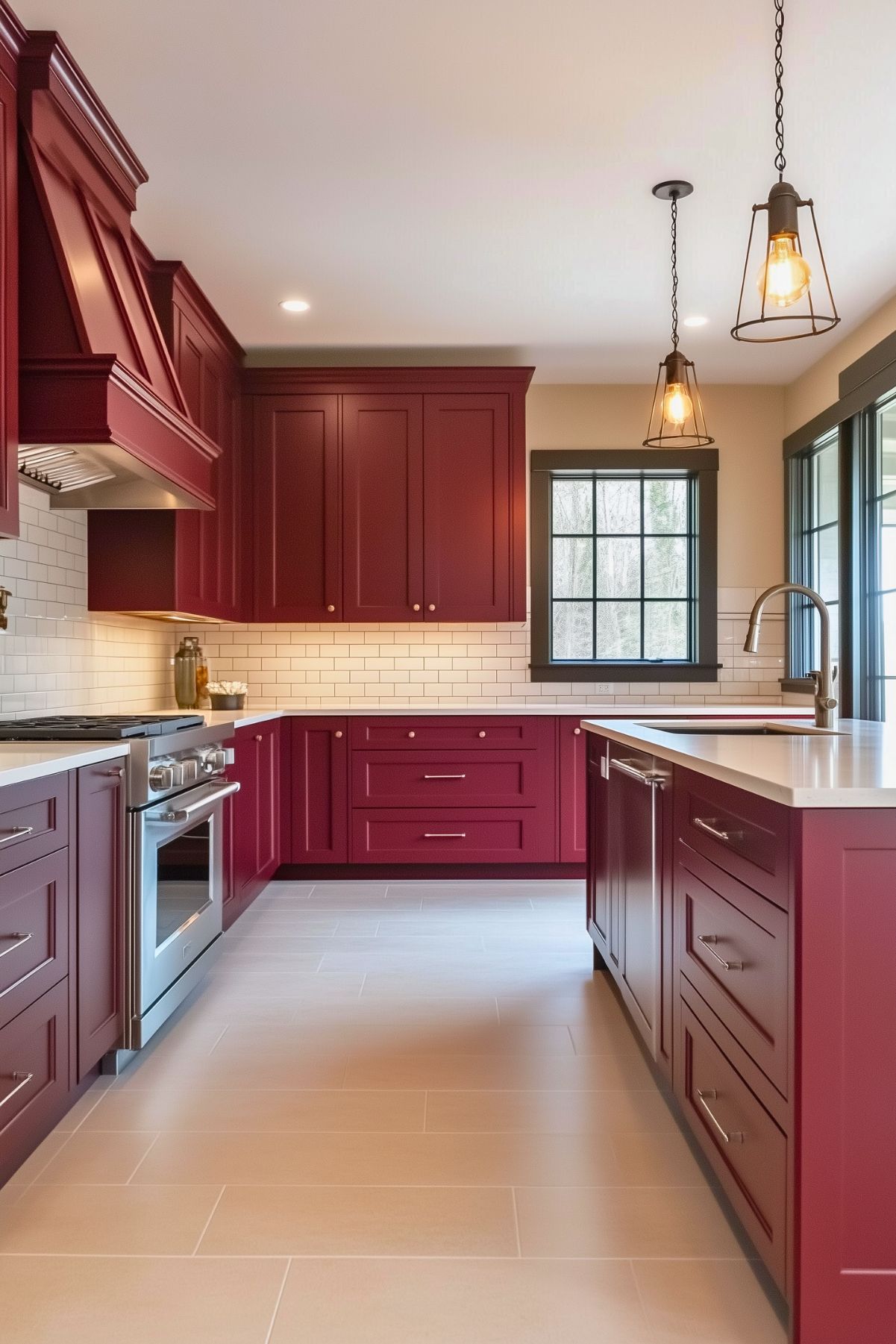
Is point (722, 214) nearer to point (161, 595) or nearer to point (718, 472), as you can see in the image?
point (718, 472)

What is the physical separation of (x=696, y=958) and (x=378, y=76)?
2476mm

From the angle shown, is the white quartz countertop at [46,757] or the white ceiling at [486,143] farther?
the white ceiling at [486,143]

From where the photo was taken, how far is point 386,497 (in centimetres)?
509

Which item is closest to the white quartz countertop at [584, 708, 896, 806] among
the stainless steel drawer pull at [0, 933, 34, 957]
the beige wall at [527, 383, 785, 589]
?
the stainless steel drawer pull at [0, 933, 34, 957]

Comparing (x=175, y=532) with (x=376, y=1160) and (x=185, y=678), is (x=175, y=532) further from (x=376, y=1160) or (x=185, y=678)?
(x=376, y=1160)

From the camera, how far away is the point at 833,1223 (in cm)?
143

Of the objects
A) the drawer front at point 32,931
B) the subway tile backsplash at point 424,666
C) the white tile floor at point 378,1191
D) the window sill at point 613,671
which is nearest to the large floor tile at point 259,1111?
the white tile floor at point 378,1191

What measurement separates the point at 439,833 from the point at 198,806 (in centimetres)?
197

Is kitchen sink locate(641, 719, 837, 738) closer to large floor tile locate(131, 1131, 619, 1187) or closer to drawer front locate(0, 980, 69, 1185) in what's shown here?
large floor tile locate(131, 1131, 619, 1187)

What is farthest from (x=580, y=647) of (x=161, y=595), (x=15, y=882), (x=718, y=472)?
(x=15, y=882)

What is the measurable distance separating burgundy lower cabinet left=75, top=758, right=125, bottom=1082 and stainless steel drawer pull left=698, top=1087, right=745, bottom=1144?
1.44m

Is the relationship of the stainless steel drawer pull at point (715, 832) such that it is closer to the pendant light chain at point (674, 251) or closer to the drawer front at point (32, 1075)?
the drawer front at point (32, 1075)

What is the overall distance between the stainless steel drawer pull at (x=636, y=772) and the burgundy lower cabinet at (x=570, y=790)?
186 cm

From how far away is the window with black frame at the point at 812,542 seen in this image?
4973 mm
